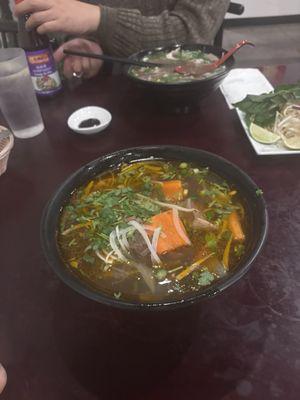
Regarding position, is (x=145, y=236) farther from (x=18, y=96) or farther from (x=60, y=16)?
(x=60, y=16)

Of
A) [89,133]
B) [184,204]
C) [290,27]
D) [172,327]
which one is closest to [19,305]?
[172,327]

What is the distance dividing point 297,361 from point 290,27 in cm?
630

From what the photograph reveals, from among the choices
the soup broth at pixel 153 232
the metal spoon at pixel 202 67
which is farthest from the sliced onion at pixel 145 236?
the metal spoon at pixel 202 67

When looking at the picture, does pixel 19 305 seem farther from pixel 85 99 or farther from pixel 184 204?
pixel 85 99

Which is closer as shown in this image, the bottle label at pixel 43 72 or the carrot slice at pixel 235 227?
the carrot slice at pixel 235 227

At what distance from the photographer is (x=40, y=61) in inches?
67.9

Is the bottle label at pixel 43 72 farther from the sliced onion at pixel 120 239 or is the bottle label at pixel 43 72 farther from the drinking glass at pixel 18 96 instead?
the sliced onion at pixel 120 239

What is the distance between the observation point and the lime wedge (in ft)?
4.56

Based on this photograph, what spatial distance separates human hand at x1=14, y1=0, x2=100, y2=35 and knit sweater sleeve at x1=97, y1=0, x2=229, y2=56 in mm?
72

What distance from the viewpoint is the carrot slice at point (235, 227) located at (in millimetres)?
916

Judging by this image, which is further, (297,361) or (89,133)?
(89,133)

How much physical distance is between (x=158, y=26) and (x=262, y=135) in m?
1.12

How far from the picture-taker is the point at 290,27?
5883mm

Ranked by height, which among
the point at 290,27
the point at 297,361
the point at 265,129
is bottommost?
the point at 290,27
